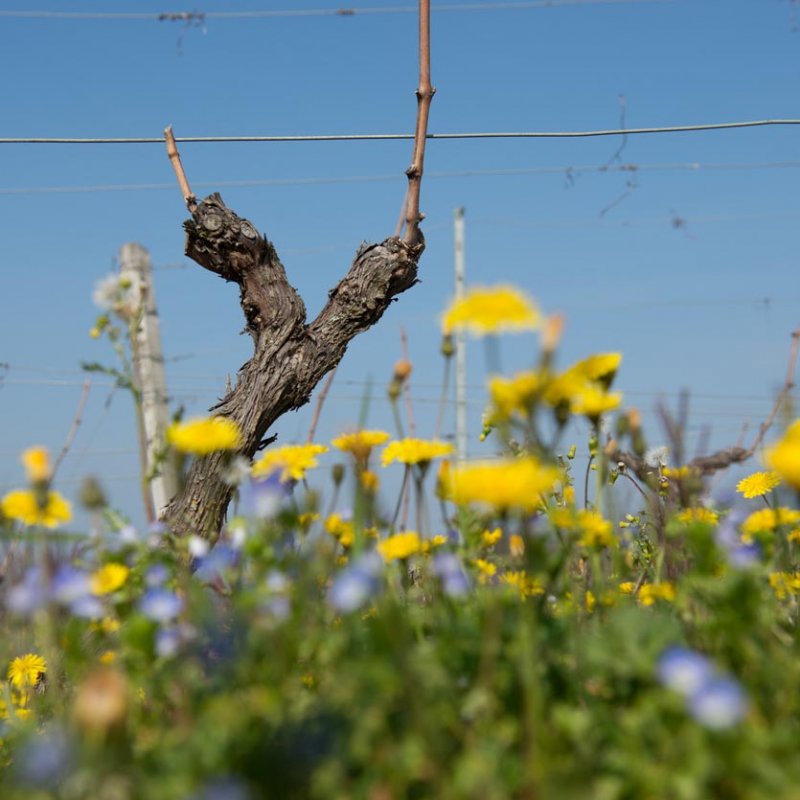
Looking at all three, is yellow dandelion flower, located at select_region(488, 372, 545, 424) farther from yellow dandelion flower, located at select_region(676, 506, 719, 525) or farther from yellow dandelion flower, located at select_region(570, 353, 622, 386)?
yellow dandelion flower, located at select_region(676, 506, 719, 525)

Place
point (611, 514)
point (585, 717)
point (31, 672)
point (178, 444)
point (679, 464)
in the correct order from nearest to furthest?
point (585, 717), point (178, 444), point (611, 514), point (679, 464), point (31, 672)

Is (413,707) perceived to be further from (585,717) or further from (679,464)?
(679,464)

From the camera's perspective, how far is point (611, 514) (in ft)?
6.06

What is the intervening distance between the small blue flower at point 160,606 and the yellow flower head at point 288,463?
29 centimetres

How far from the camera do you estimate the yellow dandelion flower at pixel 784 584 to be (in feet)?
5.91

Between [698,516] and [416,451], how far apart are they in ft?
1.71

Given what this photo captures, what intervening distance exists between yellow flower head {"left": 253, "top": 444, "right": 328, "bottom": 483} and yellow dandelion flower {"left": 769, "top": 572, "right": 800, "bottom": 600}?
31.0 inches

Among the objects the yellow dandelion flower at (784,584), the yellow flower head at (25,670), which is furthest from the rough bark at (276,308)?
the yellow dandelion flower at (784,584)

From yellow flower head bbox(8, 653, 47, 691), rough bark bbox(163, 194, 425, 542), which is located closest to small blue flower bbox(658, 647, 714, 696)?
yellow flower head bbox(8, 653, 47, 691)

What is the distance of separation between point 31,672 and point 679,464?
1548mm

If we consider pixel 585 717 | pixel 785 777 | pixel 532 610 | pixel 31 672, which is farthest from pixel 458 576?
pixel 31 672

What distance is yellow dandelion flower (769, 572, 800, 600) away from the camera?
70.9 inches

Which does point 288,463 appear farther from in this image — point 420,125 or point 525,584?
point 420,125

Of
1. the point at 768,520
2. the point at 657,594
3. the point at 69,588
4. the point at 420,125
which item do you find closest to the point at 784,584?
the point at 768,520
